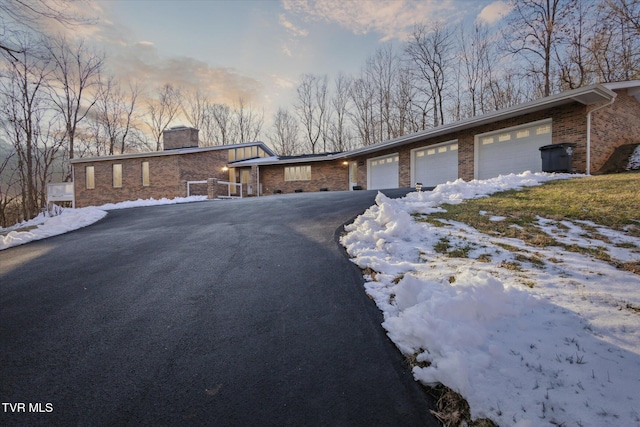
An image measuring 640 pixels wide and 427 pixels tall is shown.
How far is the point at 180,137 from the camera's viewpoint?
72.6 feet

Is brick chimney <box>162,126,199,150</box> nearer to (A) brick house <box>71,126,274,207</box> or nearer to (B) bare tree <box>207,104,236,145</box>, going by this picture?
(A) brick house <box>71,126,274,207</box>

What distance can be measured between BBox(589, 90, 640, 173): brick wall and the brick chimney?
22.9m

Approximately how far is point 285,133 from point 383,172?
707 inches

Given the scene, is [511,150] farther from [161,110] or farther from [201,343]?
[161,110]

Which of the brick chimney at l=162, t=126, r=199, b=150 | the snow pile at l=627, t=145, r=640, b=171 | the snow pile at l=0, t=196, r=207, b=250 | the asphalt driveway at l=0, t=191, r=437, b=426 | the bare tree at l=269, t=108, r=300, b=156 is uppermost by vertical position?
the bare tree at l=269, t=108, r=300, b=156

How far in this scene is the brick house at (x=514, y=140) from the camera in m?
9.19

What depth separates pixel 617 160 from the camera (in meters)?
9.43

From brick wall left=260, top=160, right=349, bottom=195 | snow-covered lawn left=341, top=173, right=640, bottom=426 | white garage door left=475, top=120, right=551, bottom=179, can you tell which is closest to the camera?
snow-covered lawn left=341, top=173, right=640, bottom=426

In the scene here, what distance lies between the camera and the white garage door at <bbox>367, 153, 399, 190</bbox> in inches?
631

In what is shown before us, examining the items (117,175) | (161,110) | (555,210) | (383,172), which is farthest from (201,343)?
(161,110)

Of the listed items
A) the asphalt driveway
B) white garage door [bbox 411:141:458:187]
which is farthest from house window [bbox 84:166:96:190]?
white garage door [bbox 411:141:458:187]

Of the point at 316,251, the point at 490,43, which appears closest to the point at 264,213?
the point at 316,251

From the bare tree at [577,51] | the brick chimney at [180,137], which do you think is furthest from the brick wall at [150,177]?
the bare tree at [577,51]

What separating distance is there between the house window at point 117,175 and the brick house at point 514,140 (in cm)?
1497
